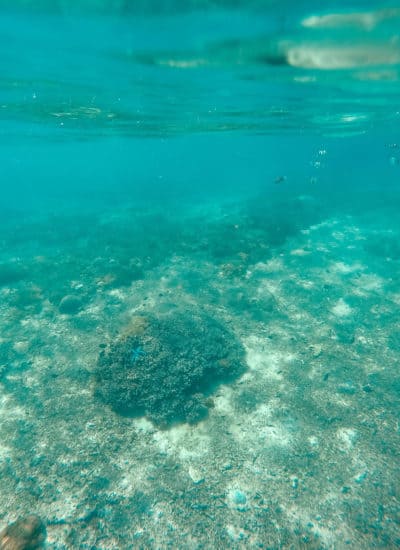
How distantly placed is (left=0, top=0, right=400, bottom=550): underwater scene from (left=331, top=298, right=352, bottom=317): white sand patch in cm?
11

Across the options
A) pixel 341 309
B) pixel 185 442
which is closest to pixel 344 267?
pixel 341 309

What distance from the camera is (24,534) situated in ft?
17.1

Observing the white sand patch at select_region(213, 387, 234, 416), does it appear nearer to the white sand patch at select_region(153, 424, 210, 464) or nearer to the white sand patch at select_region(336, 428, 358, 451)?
the white sand patch at select_region(153, 424, 210, 464)

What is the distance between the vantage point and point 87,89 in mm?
16359

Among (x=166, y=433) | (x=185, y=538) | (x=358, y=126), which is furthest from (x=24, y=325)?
(x=358, y=126)

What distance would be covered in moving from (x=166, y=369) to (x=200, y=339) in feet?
5.60

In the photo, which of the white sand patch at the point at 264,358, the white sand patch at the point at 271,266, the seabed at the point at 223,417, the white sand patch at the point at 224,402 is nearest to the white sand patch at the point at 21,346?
the seabed at the point at 223,417

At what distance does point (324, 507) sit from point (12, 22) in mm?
15828

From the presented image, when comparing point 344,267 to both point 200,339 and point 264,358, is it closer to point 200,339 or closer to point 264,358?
point 264,358

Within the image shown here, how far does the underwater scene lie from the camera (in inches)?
237

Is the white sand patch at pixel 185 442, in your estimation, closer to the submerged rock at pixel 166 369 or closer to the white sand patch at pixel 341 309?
the submerged rock at pixel 166 369

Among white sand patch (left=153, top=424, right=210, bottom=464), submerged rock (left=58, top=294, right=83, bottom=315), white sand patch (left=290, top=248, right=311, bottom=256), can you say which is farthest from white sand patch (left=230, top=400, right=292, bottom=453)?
white sand patch (left=290, top=248, right=311, bottom=256)

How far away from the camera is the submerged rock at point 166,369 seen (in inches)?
313

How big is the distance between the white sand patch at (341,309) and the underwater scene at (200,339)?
4.3 inches
